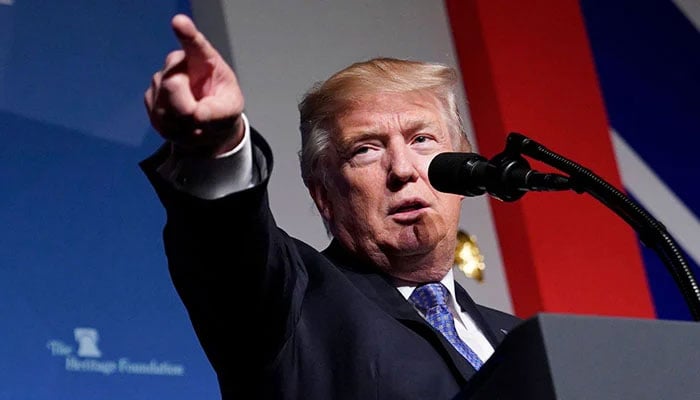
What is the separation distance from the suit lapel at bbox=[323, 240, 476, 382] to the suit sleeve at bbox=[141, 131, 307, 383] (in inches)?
6.7

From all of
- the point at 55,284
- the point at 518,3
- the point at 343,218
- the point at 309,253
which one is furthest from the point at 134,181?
the point at 518,3

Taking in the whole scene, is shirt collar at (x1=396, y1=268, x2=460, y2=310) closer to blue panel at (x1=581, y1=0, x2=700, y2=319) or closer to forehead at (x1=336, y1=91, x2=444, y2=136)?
forehead at (x1=336, y1=91, x2=444, y2=136)

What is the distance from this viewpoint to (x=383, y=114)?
186 cm

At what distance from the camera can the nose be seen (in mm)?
1806

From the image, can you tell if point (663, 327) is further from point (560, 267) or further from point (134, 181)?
point (560, 267)

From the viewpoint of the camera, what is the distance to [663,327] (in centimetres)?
94

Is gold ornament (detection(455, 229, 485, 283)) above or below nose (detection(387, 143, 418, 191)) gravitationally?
below

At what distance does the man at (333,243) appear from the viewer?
120 centimetres

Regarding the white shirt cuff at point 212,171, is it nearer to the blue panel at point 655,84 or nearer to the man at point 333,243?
the man at point 333,243

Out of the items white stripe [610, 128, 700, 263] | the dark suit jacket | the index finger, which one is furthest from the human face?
white stripe [610, 128, 700, 263]

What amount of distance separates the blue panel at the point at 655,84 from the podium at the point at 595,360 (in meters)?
2.52

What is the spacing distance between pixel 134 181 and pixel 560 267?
131 centimetres

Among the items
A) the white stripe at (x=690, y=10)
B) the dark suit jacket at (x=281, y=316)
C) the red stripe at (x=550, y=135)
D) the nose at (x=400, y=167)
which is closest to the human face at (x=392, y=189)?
the nose at (x=400, y=167)

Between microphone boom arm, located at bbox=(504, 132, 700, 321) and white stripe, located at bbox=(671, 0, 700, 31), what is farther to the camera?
white stripe, located at bbox=(671, 0, 700, 31)
